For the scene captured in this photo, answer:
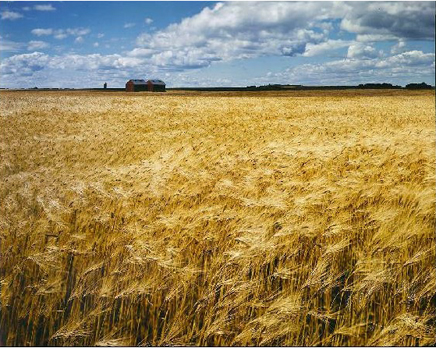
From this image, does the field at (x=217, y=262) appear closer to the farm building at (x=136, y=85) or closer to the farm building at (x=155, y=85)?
the farm building at (x=136, y=85)

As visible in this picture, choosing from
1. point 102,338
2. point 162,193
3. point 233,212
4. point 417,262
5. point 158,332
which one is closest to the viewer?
point 102,338

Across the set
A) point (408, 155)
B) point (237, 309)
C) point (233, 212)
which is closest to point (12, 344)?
point (237, 309)

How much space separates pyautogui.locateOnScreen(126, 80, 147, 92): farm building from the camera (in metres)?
107

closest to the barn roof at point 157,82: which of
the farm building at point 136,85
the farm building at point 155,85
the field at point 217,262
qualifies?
the farm building at point 155,85

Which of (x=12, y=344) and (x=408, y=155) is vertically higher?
(x=408, y=155)

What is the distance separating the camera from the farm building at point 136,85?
107 metres

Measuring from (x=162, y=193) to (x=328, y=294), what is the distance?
7.58 ft

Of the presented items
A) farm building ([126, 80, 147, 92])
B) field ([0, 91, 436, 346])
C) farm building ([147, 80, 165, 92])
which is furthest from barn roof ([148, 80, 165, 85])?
field ([0, 91, 436, 346])

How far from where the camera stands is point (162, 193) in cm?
458

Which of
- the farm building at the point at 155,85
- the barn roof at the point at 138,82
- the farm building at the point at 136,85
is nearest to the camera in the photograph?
the farm building at the point at 136,85

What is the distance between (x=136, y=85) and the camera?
Result: 10781 cm

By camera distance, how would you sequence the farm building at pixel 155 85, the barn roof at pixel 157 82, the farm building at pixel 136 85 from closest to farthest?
the farm building at pixel 136 85 < the farm building at pixel 155 85 < the barn roof at pixel 157 82

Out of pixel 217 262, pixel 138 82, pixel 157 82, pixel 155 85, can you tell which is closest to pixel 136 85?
pixel 138 82

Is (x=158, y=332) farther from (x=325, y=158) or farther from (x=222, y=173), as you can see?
(x=325, y=158)
